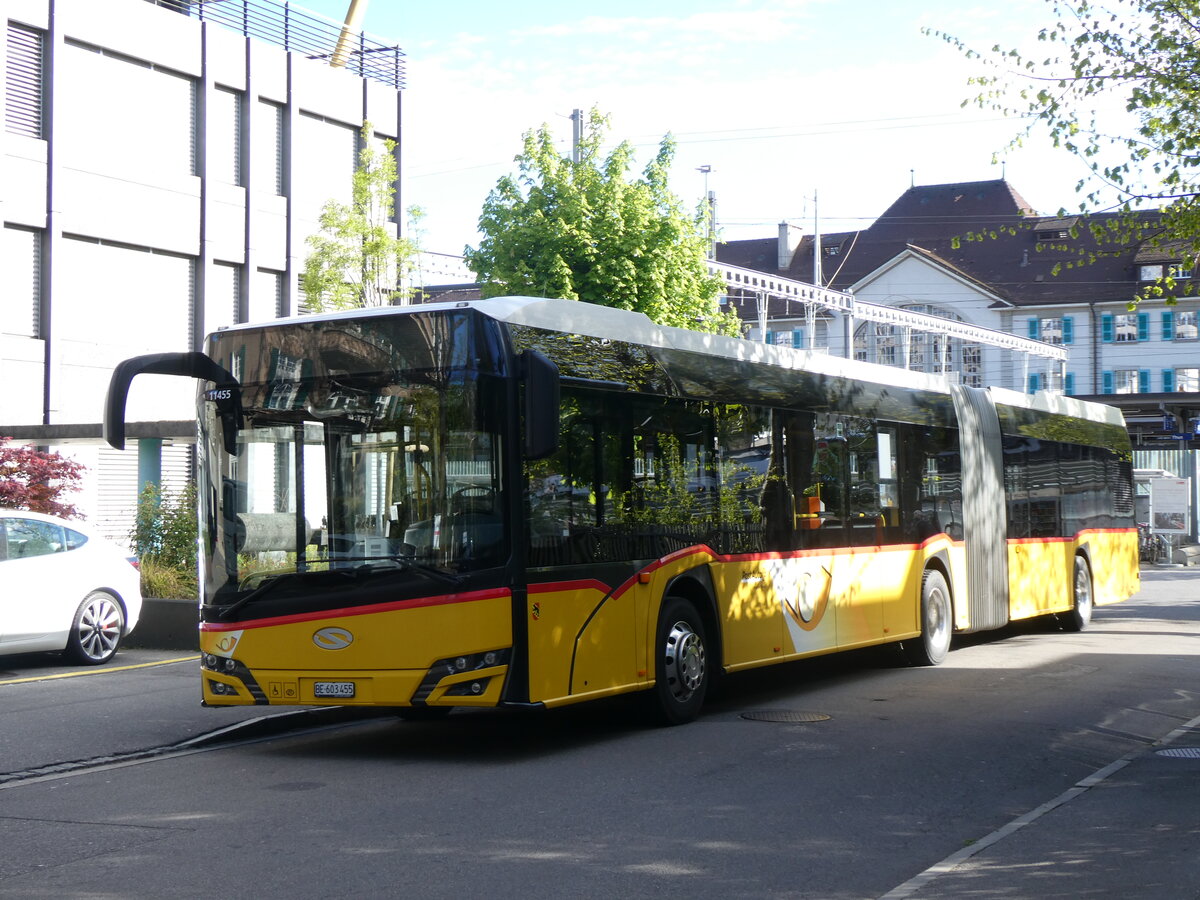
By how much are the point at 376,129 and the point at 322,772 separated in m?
28.2

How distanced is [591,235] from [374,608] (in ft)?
69.9

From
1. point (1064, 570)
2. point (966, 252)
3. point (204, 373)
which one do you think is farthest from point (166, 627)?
point (966, 252)

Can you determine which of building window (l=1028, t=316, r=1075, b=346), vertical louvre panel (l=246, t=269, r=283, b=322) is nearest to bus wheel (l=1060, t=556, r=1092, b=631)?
vertical louvre panel (l=246, t=269, r=283, b=322)

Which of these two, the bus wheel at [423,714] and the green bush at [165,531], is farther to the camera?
the green bush at [165,531]

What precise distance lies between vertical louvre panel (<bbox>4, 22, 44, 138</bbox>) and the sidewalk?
80.2 ft

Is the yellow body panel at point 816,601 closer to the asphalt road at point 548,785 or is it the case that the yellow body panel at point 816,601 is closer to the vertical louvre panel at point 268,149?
the asphalt road at point 548,785

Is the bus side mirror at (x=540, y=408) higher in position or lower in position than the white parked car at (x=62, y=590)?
higher

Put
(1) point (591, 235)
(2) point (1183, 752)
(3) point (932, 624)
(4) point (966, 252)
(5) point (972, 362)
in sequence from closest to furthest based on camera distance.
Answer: (2) point (1183, 752)
(3) point (932, 624)
(1) point (591, 235)
(5) point (972, 362)
(4) point (966, 252)

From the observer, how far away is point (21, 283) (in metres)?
28.1

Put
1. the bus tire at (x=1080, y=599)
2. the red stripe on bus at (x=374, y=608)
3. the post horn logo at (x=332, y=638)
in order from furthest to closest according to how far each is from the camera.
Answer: the bus tire at (x=1080, y=599) → the post horn logo at (x=332, y=638) → the red stripe on bus at (x=374, y=608)

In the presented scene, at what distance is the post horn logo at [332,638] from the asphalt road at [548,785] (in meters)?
0.76

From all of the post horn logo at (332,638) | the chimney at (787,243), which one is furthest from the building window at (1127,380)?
the post horn logo at (332,638)

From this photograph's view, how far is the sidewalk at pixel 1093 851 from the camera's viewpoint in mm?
6160

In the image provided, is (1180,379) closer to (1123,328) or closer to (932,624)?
(1123,328)
